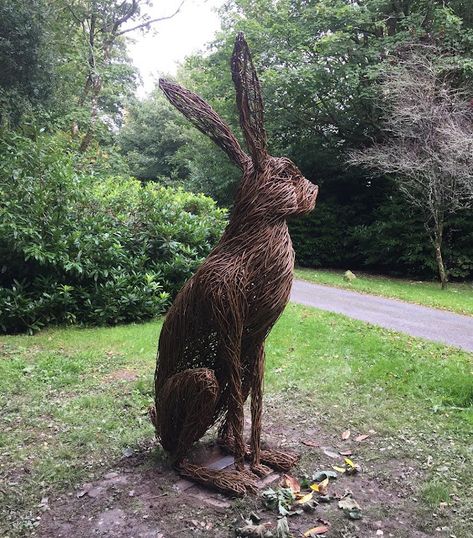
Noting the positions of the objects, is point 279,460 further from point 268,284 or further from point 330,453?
point 268,284

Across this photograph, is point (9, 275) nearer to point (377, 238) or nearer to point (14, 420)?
point (14, 420)

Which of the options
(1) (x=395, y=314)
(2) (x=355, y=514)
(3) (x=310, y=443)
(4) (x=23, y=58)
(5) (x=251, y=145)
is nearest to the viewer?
(2) (x=355, y=514)

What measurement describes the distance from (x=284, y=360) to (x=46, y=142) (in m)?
5.59

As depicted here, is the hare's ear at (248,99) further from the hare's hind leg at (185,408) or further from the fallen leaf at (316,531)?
the fallen leaf at (316,531)

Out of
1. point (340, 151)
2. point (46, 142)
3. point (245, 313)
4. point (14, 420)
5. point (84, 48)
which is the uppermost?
point (84, 48)

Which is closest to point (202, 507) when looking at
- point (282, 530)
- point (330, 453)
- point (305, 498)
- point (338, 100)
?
point (282, 530)

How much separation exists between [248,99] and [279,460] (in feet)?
8.25

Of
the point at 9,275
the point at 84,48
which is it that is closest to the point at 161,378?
the point at 9,275

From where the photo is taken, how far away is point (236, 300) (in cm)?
316

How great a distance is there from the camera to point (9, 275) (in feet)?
27.5

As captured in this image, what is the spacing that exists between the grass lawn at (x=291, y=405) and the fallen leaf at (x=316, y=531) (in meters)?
0.09

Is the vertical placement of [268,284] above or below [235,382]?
above

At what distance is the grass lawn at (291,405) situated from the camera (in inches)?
139

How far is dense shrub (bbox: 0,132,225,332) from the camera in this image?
7977mm
